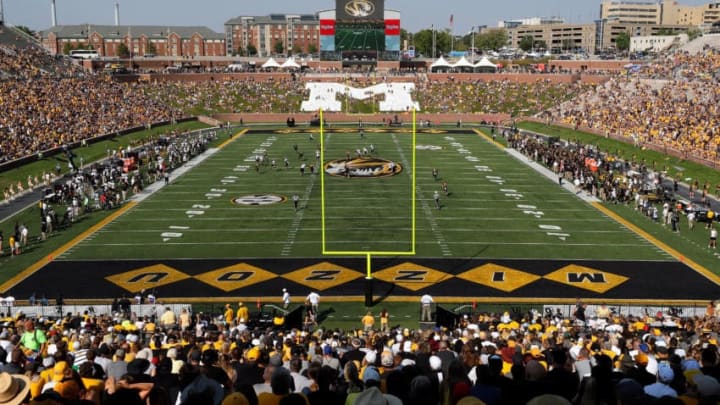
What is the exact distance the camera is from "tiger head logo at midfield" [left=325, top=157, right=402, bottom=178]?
1537 inches

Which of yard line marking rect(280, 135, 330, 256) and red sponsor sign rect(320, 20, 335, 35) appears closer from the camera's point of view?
yard line marking rect(280, 135, 330, 256)

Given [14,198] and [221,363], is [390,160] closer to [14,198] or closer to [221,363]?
[14,198]

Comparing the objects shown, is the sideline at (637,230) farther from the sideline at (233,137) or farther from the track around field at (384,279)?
the sideline at (233,137)

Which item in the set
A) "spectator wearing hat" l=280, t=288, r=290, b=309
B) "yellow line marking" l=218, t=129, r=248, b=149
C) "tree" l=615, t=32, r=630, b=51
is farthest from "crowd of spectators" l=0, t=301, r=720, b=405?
"tree" l=615, t=32, r=630, b=51

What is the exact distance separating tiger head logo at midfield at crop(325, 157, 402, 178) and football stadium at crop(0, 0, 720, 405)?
23 centimetres

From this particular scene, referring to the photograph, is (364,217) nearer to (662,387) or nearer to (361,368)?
(361,368)

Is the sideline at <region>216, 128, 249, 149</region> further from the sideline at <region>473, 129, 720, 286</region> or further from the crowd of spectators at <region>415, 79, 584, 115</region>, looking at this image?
the sideline at <region>473, 129, 720, 286</region>

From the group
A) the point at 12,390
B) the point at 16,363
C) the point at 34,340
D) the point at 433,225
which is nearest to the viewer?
the point at 12,390

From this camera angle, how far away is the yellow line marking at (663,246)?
21.8 metres

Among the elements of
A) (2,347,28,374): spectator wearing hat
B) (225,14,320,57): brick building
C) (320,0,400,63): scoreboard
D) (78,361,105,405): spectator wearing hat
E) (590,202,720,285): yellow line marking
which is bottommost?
(590,202,720,285): yellow line marking

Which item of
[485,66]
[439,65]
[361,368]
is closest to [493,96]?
[485,66]

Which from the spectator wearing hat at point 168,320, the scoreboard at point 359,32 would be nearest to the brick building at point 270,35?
the scoreboard at point 359,32

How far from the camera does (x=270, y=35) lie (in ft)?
605

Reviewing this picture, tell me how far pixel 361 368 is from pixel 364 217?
19.9 m
